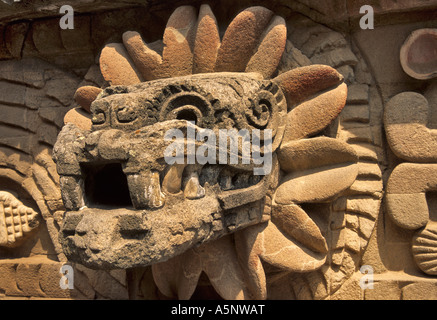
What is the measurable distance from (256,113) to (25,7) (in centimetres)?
144

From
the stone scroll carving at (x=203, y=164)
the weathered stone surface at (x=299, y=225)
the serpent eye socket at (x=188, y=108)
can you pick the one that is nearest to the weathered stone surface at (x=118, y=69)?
the stone scroll carving at (x=203, y=164)

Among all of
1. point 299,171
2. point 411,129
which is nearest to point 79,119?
point 299,171

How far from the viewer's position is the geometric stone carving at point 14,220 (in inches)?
106

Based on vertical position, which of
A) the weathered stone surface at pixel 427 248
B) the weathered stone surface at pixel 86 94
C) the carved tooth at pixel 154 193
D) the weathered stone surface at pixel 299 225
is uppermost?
the weathered stone surface at pixel 86 94

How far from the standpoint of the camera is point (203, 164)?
66.7 inches

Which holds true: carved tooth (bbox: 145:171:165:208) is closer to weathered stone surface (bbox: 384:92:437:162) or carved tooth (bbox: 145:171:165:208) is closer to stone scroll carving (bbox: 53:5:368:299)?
stone scroll carving (bbox: 53:5:368:299)

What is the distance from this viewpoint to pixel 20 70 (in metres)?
2.77

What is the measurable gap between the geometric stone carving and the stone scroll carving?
30.8 inches

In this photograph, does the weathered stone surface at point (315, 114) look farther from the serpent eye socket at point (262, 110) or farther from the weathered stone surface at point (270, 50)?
the weathered stone surface at point (270, 50)

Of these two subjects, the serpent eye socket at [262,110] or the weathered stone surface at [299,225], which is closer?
the serpent eye socket at [262,110]

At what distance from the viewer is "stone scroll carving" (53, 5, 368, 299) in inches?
60.7

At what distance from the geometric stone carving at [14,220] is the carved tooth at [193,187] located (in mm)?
1482

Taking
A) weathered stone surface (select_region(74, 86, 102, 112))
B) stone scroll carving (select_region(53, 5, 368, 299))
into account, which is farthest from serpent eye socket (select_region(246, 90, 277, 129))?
weathered stone surface (select_region(74, 86, 102, 112))

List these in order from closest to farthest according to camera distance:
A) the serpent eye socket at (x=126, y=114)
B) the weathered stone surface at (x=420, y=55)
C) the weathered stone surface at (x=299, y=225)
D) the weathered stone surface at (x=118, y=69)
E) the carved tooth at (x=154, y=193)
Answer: the carved tooth at (x=154, y=193)
the serpent eye socket at (x=126, y=114)
the weathered stone surface at (x=299, y=225)
the weathered stone surface at (x=420, y=55)
the weathered stone surface at (x=118, y=69)
